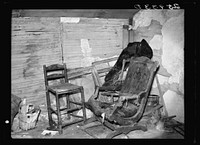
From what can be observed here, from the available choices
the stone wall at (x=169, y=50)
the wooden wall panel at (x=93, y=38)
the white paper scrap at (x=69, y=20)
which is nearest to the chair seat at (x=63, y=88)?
the wooden wall panel at (x=93, y=38)

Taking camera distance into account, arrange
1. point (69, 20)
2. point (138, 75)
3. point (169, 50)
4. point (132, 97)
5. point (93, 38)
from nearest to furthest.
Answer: point (132, 97)
point (138, 75)
point (169, 50)
point (69, 20)
point (93, 38)

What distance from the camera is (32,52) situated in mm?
4844

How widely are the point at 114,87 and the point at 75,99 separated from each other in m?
1.23

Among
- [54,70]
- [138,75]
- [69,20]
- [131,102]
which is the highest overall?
[69,20]

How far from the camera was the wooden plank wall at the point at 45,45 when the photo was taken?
186 inches

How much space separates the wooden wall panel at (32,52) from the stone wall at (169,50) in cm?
230

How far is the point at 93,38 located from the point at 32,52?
1525 millimetres

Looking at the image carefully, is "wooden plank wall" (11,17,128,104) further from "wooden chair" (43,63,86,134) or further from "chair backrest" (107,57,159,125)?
"chair backrest" (107,57,159,125)

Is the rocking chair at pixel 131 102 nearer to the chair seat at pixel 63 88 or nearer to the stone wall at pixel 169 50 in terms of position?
the chair seat at pixel 63 88

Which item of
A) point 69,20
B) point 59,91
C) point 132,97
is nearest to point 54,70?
point 59,91

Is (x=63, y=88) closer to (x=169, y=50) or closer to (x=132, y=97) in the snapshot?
(x=132, y=97)

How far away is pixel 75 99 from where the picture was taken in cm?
536

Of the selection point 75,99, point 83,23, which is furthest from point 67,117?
point 83,23
